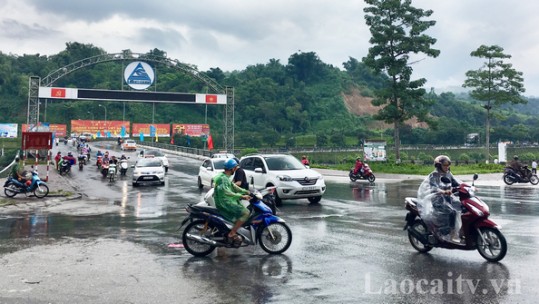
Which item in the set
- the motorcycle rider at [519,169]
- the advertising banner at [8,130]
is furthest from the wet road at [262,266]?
the advertising banner at [8,130]

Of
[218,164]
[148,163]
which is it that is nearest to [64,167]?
[148,163]

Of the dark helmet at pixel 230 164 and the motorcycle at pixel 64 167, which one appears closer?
the dark helmet at pixel 230 164

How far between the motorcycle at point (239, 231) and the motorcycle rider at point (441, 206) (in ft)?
8.27

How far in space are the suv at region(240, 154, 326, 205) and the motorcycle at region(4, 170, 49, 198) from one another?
8617mm

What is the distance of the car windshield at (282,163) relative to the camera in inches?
591

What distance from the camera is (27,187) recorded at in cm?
1698

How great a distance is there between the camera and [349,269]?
21.9 feet

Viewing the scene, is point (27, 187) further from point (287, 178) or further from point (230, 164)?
point (230, 164)

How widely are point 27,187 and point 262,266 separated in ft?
45.3

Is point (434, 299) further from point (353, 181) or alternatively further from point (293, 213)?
point (353, 181)

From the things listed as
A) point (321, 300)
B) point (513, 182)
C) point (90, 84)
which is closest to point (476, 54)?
point (513, 182)

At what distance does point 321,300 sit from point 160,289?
219cm

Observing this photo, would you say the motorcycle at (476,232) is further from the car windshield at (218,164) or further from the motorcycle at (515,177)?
the motorcycle at (515,177)

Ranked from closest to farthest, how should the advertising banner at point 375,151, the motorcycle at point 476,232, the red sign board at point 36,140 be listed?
the motorcycle at point 476,232, the red sign board at point 36,140, the advertising banner at point 375,151
